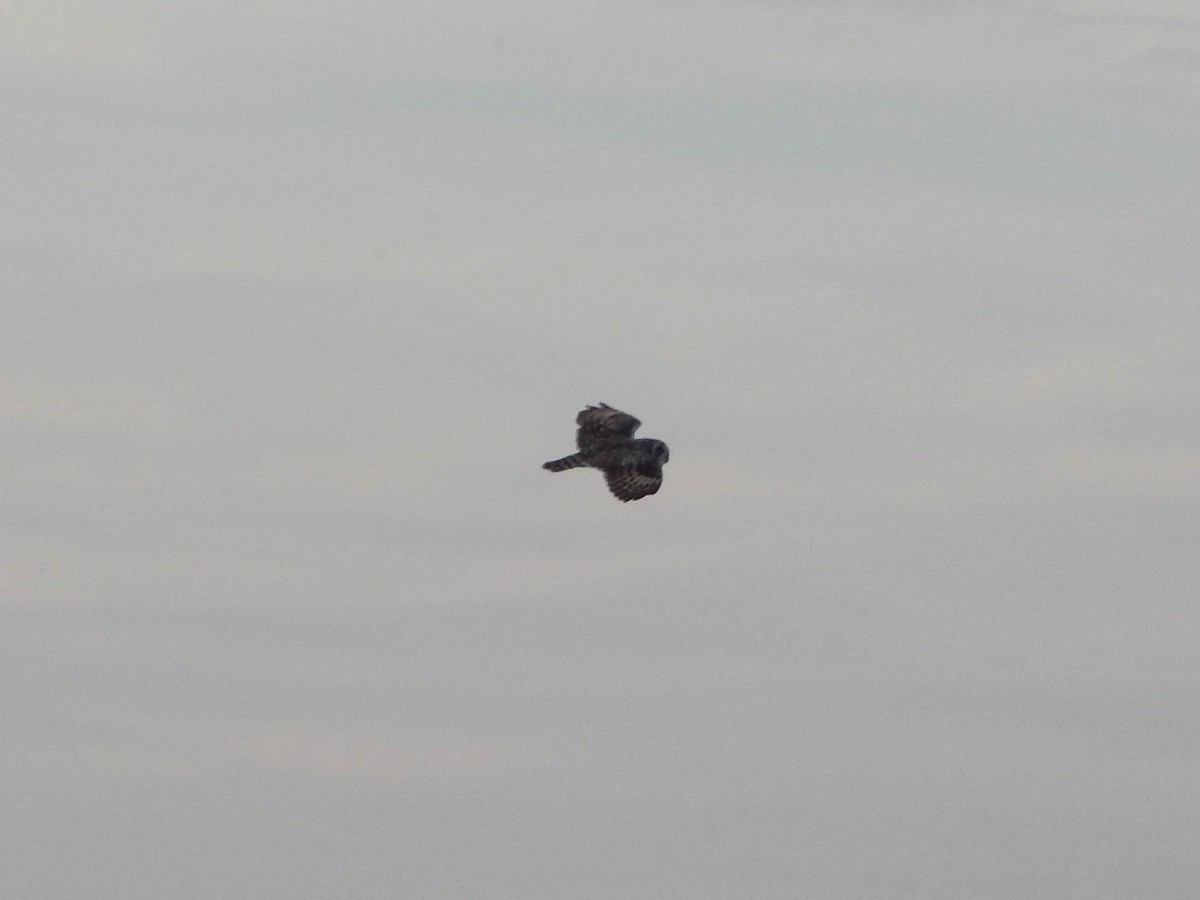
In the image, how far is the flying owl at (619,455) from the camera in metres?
111

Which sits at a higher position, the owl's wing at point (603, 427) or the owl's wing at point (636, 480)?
the owl's wing at point (603, 427)

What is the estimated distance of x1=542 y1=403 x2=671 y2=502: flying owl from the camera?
111 metres

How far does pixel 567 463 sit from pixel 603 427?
2466 millimetres

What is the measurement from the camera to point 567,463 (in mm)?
113250

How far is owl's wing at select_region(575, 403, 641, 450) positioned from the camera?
114 m

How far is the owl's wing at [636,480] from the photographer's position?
111 m

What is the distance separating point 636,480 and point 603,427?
4123 mm

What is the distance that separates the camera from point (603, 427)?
375 ft

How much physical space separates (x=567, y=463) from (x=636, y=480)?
3584 millimetres

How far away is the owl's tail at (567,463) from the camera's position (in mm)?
112500

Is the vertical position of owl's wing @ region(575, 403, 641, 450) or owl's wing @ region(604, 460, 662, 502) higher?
owl's wing @ region(575, 403, 641, 450)

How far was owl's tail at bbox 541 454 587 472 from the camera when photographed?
369ft

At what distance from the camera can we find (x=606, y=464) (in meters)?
112
